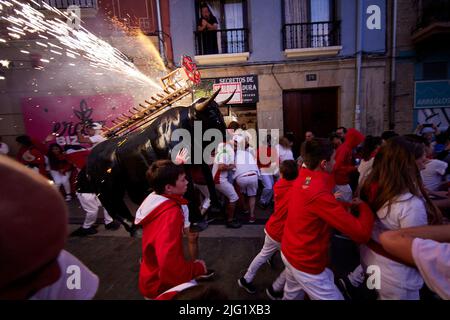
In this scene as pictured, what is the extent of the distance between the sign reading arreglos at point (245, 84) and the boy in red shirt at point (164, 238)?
25.0 ft

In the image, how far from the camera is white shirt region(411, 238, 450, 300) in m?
0.96

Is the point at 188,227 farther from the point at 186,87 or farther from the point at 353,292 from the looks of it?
the point at 353,292

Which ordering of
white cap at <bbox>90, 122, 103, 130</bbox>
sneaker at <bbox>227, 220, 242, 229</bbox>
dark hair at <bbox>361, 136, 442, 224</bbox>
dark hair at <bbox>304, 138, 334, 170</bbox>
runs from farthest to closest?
white cap at <bbox>90, 122, 103, 130</bbox> → sneaker at <bbox>227, 220, 242, 229</bbox> → dark hair at <bbox>304, 138, 334, 170</bbox> → dark hair at <bbox>361, 136, 442, 224</bbox>

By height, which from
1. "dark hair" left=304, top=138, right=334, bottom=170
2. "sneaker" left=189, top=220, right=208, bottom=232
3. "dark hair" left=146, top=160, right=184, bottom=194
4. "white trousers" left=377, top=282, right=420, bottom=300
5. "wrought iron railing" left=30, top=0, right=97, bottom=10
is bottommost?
"sneaker" left=189, top=220, right=208, bottom=232

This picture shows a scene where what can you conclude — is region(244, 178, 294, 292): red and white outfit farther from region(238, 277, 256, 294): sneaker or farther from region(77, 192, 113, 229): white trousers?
region(77, 192, 113, 229): white trousers

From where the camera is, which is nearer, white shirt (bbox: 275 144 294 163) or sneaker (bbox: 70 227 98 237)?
sneaker (bbox: 70 227 98 237)

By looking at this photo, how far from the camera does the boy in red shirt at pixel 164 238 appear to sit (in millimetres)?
1562

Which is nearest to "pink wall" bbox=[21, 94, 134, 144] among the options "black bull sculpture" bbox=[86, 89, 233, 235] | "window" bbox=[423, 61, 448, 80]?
"black bull sculpture" bbox=[86, 89, 233, 235]

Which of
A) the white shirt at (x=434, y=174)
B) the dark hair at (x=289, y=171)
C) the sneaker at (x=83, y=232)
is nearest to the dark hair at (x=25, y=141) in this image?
the sneaker at (x=83, y=232)

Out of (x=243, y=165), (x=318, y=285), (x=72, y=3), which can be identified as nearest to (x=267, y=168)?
(x=243, y=165)

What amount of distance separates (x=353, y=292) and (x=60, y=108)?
397 inches

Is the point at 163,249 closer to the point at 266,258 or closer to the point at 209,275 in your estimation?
the point at 266,258

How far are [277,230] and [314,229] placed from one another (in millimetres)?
675

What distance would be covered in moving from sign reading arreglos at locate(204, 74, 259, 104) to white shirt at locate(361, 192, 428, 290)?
309 inches
